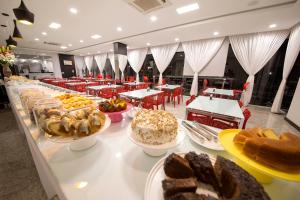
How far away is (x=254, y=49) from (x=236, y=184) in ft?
19.8

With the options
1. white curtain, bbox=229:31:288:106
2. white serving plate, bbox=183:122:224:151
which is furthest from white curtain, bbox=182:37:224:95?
white serving plate, bbox=183:122:224:151

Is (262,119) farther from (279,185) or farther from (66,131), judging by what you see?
(66,131)

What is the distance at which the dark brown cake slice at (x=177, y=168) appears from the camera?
41 centimetres

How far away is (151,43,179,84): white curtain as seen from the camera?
254 inches

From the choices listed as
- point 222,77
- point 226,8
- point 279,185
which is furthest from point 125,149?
point 222,77

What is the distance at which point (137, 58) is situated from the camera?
800 centimetres

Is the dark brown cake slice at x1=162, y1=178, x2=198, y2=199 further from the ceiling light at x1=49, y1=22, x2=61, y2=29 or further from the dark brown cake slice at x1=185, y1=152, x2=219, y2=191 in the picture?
the ceiling light at x1=49, y1=22, x2=61, y2=29

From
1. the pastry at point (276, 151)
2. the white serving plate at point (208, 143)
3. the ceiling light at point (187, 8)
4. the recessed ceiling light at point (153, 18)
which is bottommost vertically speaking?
the white serving plate at point (208, 143)

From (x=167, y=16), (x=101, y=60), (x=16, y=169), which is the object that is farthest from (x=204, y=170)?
(x=101, y=60)

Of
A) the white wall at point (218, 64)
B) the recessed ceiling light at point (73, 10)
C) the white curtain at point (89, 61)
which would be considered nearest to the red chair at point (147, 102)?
the recessed ceiling light at point (73, 10)

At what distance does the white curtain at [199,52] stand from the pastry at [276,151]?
568cm

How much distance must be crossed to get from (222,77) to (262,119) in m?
2.41

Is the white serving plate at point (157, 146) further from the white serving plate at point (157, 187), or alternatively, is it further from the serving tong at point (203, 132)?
the serving tong at point (203, 132)

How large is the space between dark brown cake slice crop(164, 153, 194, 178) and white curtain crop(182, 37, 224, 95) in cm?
583
